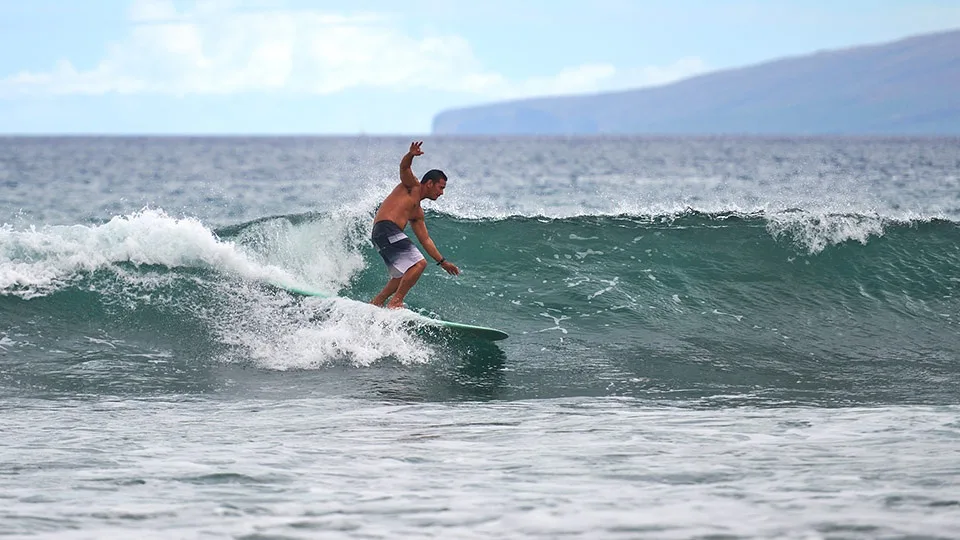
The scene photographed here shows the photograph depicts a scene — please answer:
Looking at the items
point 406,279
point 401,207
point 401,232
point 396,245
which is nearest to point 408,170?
point 401,207

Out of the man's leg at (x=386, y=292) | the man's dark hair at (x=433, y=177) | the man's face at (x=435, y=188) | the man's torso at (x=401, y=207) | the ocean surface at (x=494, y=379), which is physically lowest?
the ocean surface at (x=494, y=379)

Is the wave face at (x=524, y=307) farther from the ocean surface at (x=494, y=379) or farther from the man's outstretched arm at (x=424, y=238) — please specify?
the man's outstretched arm at (x=424, y=238)

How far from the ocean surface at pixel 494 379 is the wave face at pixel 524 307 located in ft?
0.13

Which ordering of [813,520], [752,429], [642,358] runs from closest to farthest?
1. [813,520]
2. [752,429]
3. [642,358]

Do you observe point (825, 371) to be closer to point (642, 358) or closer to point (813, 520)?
point (642, 358)

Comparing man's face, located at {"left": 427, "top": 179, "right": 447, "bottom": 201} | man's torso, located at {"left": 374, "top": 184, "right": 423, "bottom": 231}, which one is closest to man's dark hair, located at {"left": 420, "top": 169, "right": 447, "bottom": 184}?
man's face, located at {"left": 427, "top": 179, "right": 447, "bottom": 201}

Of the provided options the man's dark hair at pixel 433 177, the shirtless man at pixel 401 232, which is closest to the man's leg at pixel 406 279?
the shirtless man at pixel 401 232

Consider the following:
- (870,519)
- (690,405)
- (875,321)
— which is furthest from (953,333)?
(870,519)

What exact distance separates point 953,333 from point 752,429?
5317mm

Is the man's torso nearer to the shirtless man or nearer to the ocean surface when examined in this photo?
the shirtless man

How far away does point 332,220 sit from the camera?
1294 cm

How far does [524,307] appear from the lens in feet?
38.7

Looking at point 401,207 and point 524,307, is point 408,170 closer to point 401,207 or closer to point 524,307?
point 401,207

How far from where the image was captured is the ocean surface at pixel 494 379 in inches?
209
